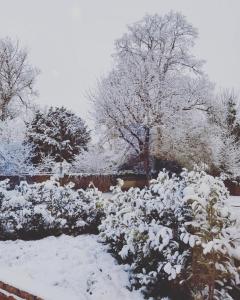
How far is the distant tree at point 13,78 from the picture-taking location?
3362 cm

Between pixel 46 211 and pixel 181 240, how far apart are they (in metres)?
3.78

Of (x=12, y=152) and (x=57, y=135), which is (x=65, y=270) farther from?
(x=57, y=135)

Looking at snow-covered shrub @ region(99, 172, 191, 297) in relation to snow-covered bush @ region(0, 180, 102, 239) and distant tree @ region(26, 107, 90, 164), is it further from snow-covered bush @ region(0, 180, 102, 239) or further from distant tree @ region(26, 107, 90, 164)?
distant tree @ region(26, 107, 90, 164)

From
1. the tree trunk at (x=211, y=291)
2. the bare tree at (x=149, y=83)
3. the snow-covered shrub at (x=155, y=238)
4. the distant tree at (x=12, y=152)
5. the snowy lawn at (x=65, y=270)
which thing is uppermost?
the bare tree at (x=149, y=83)

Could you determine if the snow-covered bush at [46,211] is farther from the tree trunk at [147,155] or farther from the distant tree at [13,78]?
the distant tree at [13,78]

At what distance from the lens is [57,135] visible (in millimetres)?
33406

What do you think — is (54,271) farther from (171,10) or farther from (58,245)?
(171,10)

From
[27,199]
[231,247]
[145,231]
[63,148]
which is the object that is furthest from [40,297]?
[63,148]

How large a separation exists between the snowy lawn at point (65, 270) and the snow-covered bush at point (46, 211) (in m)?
0.60

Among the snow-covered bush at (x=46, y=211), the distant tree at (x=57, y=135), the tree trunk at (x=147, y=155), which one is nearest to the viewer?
the snow-covered bush at (x=46, y=211)

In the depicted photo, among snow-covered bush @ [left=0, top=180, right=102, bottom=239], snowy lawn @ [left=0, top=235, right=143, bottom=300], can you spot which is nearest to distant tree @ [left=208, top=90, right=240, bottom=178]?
snow-covered bush @ [left=0, top=180, right=102, bottom=239]

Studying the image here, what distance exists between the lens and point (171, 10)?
1087 inches

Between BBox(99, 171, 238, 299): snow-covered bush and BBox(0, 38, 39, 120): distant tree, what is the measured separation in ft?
96.8

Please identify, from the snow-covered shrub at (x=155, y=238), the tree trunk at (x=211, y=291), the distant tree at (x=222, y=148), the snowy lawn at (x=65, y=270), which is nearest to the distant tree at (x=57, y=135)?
the distant tree at (x=222, y=148)
